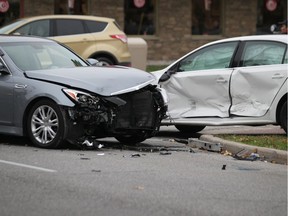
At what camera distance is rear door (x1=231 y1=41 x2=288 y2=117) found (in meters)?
10.5

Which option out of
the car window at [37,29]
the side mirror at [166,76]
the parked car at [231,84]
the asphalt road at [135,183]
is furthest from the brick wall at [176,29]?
the asphalt road at [135,183]

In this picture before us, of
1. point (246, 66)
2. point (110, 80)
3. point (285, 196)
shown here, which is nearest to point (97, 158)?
point (110, 80)

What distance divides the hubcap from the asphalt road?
0.21 metres

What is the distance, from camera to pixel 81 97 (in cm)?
908

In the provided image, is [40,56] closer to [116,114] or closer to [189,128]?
[116,114]

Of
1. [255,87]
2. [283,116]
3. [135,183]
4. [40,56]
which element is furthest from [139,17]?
[135,183]

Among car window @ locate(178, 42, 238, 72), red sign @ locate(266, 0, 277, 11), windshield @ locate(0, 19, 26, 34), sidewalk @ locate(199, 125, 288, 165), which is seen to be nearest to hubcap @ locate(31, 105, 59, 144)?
sidewalk @ locate(199, 125, 288, 165)

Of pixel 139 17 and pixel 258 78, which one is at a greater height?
pixel 139 17

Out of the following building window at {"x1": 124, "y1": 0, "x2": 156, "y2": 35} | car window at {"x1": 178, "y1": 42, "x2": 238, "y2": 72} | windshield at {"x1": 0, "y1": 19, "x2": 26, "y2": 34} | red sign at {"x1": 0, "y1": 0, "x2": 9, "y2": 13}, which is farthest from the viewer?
building window at {"x1": 124, "y1": 0, "x2": 156, "y2": 35}

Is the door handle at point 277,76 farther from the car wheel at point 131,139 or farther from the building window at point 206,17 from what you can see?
the building window at point 206,17

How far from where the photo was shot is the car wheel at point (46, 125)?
911 centimetres

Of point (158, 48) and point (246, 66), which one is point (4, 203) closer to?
point (246, 66)

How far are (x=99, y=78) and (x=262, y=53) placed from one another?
289cm

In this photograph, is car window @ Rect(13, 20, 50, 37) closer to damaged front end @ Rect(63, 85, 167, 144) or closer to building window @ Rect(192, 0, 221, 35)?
damaged front end @ Rect(63, 85, 167, 144)
